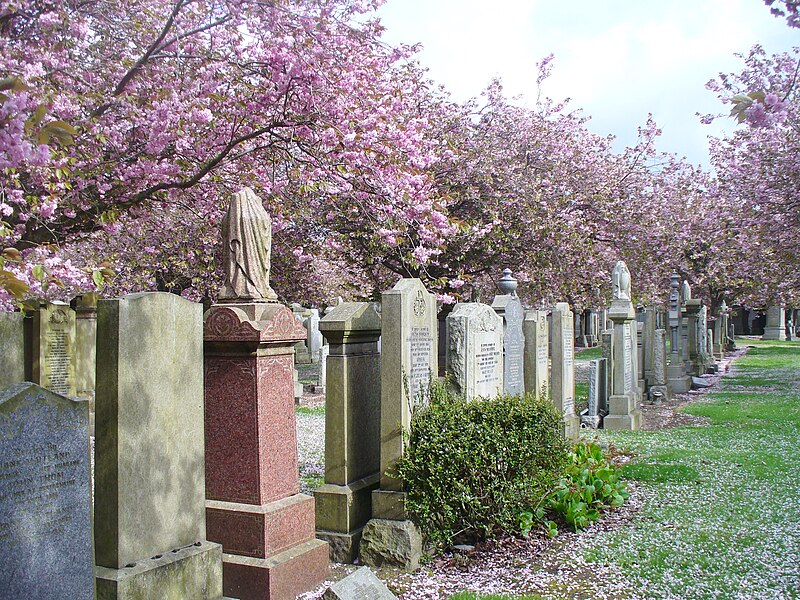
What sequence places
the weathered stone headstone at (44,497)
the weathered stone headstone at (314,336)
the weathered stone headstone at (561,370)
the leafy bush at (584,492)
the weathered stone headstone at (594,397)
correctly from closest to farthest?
1. the weathered stone headstone at (44,497)
2. the leafy bush at (584,492)
3. the weathered stone headstone at (561,370)
4. the weathered stone headstone at (594,397)
5. the weathered stone headstone at (314,336)

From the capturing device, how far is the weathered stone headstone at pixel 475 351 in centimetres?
762

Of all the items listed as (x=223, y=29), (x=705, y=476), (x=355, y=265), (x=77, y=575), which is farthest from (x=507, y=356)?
(x=355, y=265)

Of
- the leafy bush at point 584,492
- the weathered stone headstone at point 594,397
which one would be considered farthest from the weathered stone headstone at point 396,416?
the weathered stone headstone at point 594,397

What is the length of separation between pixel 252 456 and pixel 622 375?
9.86 metres

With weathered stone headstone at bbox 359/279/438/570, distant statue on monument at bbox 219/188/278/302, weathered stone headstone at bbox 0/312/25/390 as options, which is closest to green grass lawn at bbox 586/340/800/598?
weathered stone headstone at bbox 359/279/438/570

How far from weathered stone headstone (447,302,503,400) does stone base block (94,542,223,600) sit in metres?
3.55

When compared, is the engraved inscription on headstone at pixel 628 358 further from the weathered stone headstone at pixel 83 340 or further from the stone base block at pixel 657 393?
the weathered stone headstone at pixel 83 340

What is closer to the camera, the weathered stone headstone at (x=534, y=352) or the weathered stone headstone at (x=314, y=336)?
the weathered stone headstone at (x=534, y=352)

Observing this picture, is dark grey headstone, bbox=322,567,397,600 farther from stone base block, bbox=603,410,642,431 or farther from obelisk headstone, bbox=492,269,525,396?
stone base block, bbox=603,410,642,431

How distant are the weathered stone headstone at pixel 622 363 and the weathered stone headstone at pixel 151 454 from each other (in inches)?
410

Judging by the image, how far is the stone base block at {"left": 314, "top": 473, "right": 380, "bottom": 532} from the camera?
659 centimetres

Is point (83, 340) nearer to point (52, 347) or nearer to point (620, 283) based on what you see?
point (52, 347)

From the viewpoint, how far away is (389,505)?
6.52m

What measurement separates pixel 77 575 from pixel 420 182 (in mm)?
8501
